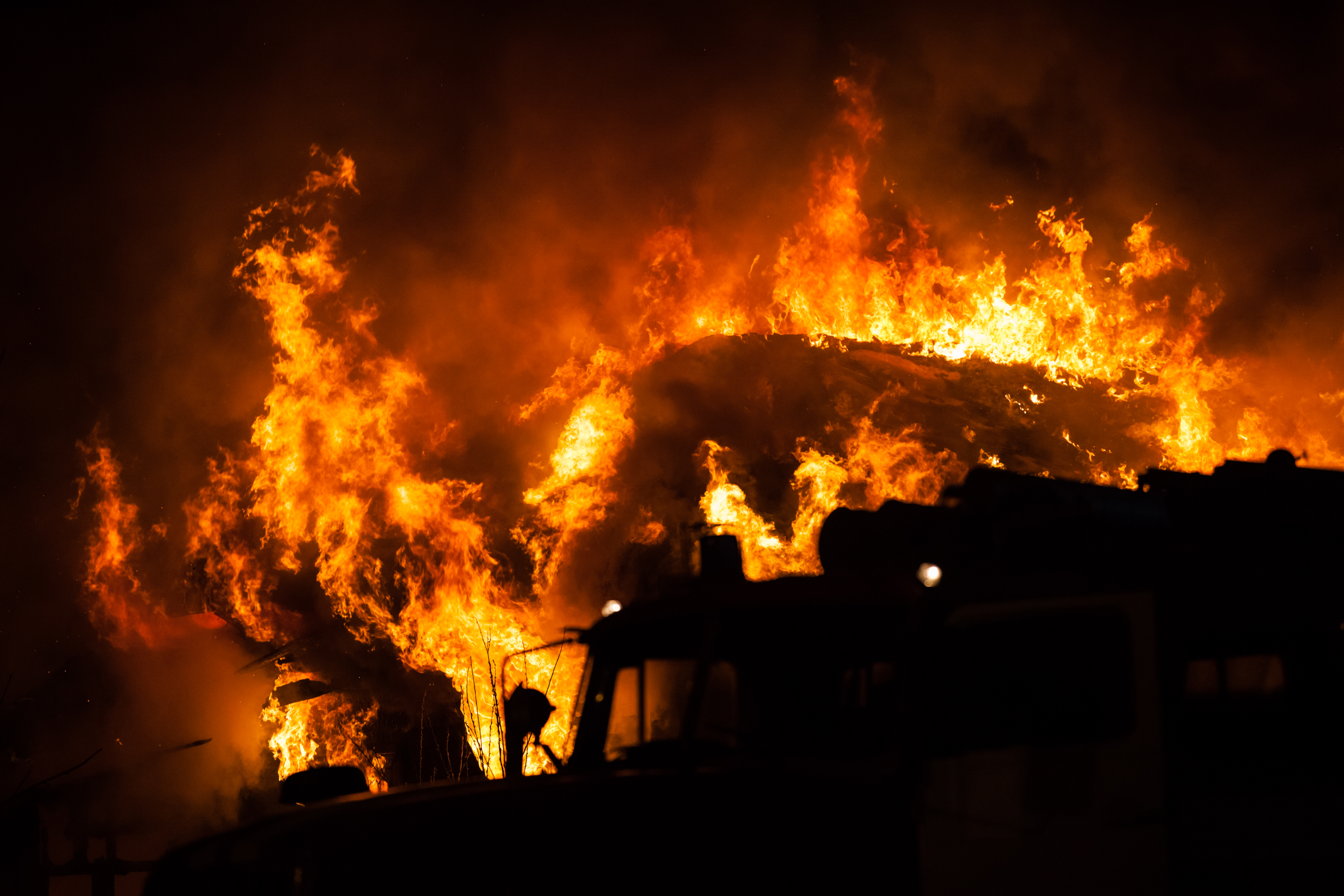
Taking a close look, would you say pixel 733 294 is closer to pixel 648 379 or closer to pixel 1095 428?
pixel 648 379

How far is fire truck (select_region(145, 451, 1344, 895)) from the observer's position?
4.16 meters

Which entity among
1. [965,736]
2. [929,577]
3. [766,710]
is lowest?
[965,736]

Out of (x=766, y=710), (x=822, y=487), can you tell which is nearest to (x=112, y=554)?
(x=822, y=487)

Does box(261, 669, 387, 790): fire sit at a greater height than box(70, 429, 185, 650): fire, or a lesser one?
lesser

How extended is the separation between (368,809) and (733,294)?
847 inches

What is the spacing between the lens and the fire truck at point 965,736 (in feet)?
13.6

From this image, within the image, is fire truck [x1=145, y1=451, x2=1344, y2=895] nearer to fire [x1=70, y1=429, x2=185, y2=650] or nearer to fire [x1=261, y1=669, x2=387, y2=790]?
fire [x1=261, y1=669, x2=387, y2=790]

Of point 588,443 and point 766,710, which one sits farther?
point 588,443

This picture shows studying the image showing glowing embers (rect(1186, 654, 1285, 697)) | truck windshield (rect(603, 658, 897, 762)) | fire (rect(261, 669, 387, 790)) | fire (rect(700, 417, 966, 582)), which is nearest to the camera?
truck windshield (rect(603, 658, 897, 762))

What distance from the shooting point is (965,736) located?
4621mm

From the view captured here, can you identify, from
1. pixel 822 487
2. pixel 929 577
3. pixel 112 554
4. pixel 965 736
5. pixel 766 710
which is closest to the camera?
pixel 965 736

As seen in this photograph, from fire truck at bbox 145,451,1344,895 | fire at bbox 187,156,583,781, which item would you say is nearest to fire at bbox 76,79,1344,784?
fire at bbox 187,156,583,781

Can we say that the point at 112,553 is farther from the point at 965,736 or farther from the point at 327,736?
the point at 965,736

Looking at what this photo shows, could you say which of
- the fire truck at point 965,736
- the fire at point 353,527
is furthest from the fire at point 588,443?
the fire truck at point 965,736
